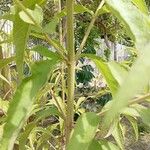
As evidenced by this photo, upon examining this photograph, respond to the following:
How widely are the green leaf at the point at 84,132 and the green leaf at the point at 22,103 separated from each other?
6 cm

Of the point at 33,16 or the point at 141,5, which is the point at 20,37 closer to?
the point at 33,16

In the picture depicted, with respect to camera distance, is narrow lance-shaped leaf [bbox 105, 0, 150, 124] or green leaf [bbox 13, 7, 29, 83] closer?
narrow lance-shaped leaf [bbox 105, 0, 150, 124]

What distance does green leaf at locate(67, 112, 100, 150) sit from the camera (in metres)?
0.40

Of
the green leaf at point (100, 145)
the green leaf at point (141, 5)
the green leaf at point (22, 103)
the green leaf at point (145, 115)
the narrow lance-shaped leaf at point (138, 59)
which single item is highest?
the green leaf at point (141, 5)

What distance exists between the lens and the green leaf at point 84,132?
40 cm

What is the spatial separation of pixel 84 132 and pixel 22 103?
0.27ft

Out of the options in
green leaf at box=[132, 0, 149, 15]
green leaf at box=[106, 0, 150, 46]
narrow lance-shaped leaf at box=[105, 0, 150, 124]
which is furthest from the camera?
green leaf at box=[132, 0, 149, 15]

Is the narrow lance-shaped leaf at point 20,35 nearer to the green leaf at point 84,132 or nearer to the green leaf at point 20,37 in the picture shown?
the green leaf at point 20,37

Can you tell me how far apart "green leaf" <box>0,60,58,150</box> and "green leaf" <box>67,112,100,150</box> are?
0.06 meters

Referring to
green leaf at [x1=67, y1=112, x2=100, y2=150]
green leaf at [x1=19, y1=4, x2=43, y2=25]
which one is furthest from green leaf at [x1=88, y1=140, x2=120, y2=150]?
green leaf at [x1=19, y1=4, x2=43, y2=25]

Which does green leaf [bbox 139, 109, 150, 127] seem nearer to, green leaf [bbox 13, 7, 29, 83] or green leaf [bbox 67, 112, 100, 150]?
green leaf [bbox 67, 112, 100, 150]

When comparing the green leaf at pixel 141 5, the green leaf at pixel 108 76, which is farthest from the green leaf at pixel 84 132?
the green leaf at pixel 141 5

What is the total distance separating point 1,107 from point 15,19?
50 centimetres

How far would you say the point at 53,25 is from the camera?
423 mm
